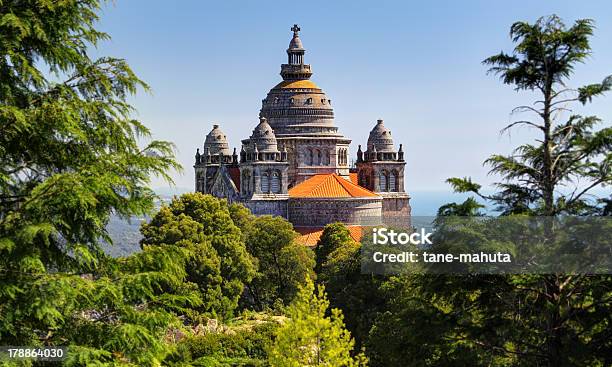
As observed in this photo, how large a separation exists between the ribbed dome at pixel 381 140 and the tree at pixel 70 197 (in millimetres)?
81400

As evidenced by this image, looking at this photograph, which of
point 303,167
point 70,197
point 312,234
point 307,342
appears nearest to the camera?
point 70,197

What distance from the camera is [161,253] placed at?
551 inches

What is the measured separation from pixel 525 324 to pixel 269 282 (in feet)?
143

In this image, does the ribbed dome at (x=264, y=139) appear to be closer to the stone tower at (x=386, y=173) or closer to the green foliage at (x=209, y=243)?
the stone tower at (x=386, y=173)

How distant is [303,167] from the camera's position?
9369 centimetres

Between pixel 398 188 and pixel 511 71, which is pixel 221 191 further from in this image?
pixel 511 71

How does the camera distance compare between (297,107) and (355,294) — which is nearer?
(355,294)

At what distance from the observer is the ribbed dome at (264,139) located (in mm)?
87438

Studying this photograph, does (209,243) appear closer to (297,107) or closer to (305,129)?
(305,129)

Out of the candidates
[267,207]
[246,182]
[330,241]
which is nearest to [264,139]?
[246,182]

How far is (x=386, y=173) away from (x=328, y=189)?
1036 centimetres

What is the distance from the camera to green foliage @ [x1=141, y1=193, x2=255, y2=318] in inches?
2092

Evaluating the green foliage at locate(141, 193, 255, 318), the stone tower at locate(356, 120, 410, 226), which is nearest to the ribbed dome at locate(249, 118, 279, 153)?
the stone tower at locate(356, 120, 410, 226)

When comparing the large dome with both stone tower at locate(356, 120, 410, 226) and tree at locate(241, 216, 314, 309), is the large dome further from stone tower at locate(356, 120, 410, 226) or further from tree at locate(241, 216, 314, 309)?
tree at locate(241, 216, 314, 309)
